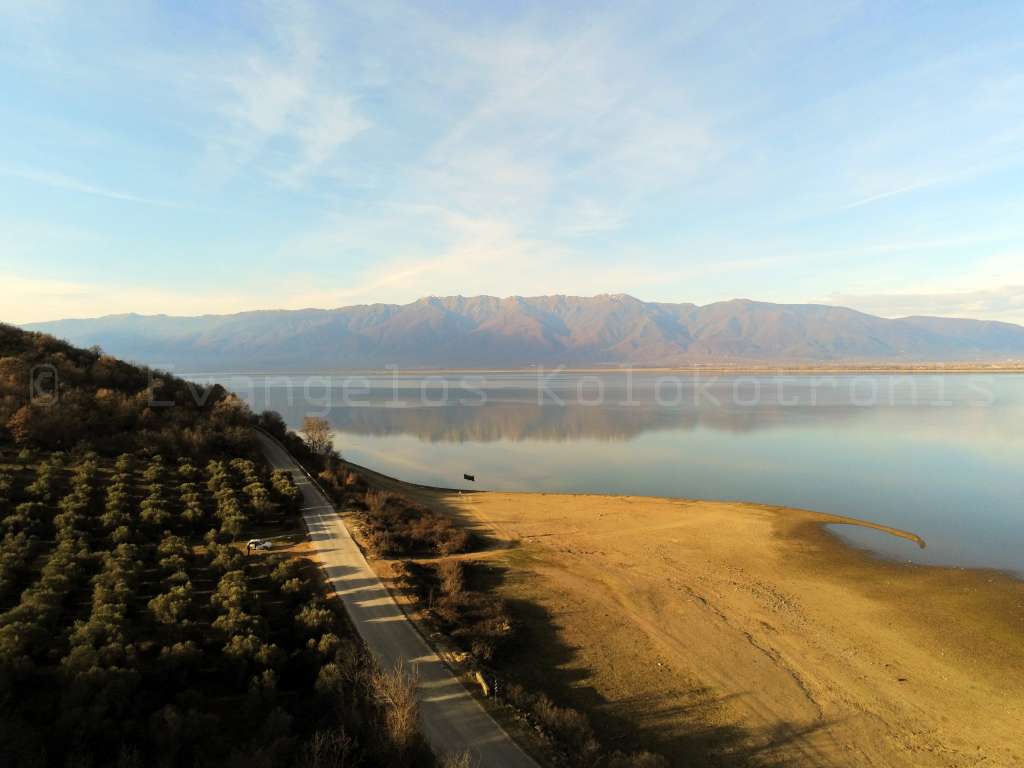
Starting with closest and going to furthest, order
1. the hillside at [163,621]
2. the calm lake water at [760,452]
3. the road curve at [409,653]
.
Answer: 1. the hillside at [163,621]
2. the road curve at [409,653]
3. the calm lake water at [760,452]

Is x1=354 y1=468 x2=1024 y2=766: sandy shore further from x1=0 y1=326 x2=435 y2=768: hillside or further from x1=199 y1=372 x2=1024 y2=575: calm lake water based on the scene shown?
x1=199 y1=372 x2=1024 y2=575: calm lake water

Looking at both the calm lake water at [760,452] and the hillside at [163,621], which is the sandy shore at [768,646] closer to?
the hillside at [163,621]

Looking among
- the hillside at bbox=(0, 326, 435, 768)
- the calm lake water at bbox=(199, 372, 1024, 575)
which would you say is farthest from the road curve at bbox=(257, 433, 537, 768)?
the calm lake water at bbox=(199, 372, 1024, 575)

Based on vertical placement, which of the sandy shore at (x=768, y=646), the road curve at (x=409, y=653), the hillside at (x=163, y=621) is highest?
the hillside at (x=163, y=621)

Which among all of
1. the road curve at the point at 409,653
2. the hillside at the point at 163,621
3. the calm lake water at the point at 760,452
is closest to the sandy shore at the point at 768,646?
the road curve at the point at 409,653

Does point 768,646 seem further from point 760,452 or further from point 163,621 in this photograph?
point 760,452

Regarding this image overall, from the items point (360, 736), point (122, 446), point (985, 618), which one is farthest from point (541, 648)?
point (122, 446)
